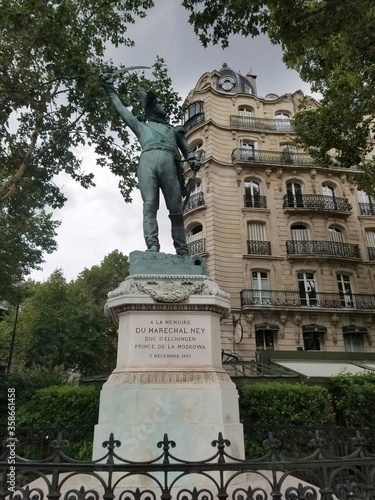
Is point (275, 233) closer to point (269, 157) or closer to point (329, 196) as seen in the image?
point (329, 196)

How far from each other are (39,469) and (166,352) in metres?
2.52

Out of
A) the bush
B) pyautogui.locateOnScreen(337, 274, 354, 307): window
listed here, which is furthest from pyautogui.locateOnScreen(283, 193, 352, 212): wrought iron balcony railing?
the bush

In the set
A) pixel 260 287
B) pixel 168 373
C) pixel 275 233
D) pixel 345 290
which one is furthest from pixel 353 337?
pixel 168 373

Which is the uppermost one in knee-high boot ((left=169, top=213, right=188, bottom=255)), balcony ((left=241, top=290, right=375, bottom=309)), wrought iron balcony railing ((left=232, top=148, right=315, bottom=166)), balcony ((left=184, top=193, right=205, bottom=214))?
wrought iron balcony railing ((left=232, top=148, right=315, bottom=166))

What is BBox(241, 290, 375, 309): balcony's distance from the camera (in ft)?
75.9

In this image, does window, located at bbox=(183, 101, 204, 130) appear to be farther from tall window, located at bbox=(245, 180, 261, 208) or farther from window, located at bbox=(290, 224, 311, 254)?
window, located at bbox=(290, 224, 311, 254)

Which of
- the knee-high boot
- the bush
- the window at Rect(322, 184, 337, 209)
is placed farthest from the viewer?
the window at Rect(322, 184, 337, 209)

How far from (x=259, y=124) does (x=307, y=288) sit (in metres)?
13.3

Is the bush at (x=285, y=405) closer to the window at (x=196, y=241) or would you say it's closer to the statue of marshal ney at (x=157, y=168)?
the statue of marshal ney at (x=157, y=168)

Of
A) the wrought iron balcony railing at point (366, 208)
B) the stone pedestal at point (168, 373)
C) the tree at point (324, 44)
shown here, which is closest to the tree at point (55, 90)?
the tree at point (324, 44)

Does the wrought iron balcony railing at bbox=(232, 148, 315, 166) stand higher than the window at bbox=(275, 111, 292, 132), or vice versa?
the window at bbox=(275, 111, 292, 132)

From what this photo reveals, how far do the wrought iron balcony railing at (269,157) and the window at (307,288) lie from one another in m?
8.57

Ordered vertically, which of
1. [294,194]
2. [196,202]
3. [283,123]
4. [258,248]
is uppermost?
[283,123]

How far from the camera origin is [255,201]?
87.8ft
